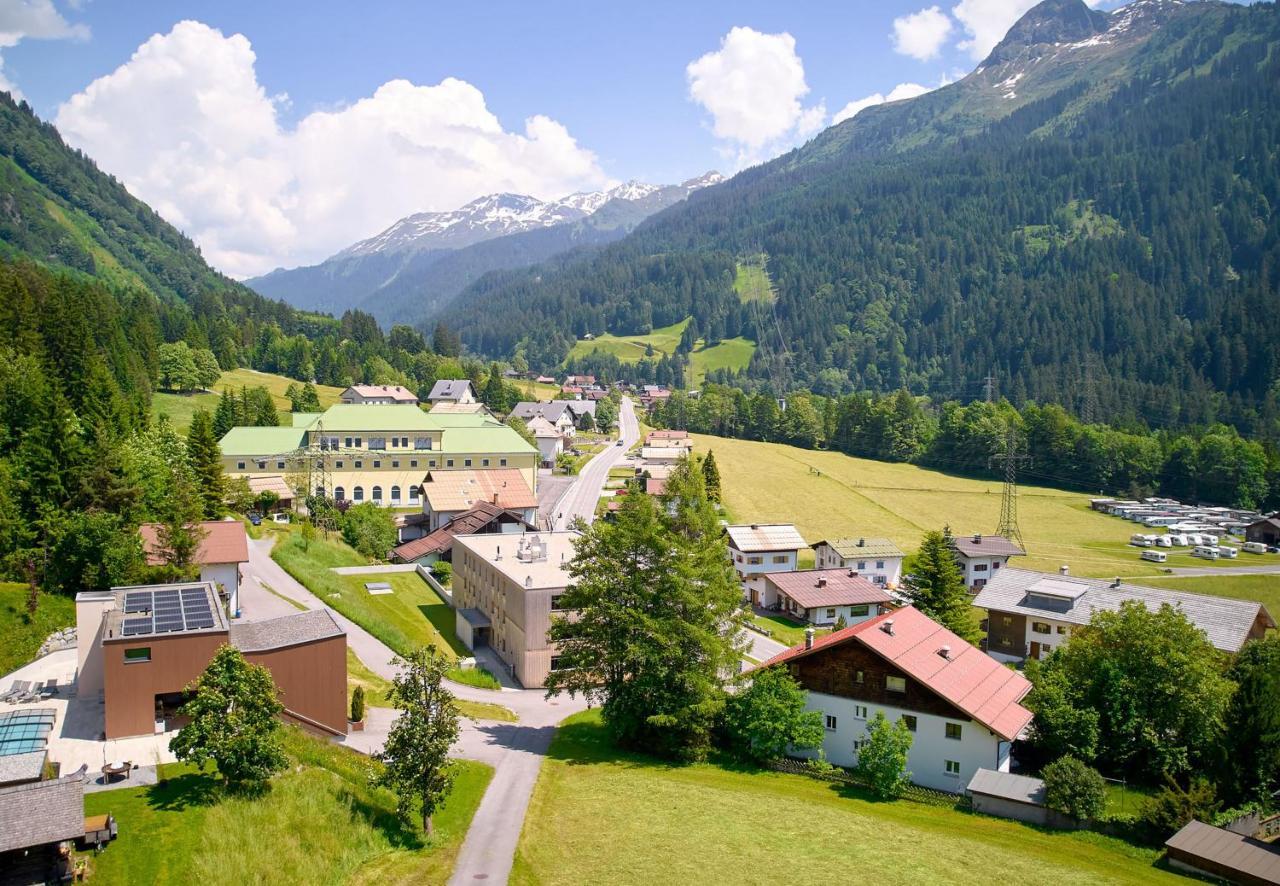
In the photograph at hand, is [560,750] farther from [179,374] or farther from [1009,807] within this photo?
[179,374]

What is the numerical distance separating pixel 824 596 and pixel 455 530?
29806 millimetres

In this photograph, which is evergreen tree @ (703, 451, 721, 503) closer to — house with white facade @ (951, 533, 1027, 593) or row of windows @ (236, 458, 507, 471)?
row of windows @ (236, 458, 507, 471)

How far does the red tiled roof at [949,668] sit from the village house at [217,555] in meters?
27.9

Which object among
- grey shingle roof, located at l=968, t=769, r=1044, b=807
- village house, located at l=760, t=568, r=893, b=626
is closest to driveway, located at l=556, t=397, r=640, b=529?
village house, located at l=760, t=568, r=893, b=626

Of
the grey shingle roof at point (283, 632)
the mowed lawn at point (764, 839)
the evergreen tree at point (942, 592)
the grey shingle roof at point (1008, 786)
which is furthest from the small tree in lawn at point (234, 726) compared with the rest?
the evergreen tree at point (942, 592)

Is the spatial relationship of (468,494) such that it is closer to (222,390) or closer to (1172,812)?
(1172,812)

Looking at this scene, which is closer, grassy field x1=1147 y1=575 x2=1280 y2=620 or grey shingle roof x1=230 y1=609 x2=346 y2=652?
grey shingle roof x1=230 y1=609 x2=346 y2=652

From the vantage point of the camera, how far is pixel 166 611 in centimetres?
3036

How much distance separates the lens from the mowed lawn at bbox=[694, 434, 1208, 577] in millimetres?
90375

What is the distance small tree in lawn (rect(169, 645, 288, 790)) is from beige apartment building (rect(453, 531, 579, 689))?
18.5 m

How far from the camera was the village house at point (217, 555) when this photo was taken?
143 ft

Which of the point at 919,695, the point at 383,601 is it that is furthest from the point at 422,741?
the point at 383,601

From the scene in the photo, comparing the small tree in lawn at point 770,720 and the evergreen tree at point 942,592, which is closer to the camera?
the small tree in lawn at point 770,720

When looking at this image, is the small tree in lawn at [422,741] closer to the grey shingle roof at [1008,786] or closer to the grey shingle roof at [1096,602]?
the grey shingle roof at [1008,786]
